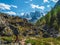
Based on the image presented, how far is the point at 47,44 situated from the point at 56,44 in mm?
7726

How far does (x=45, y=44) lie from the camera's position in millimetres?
128625

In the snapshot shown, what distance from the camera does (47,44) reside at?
132 m

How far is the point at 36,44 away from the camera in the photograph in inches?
5226

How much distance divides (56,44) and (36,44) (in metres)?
15.1

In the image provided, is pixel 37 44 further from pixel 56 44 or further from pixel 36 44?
pixel 56 44

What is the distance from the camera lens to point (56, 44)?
5320 inches

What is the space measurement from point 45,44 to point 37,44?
654 cm

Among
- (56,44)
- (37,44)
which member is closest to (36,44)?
(37,44)

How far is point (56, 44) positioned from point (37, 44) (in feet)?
47.8

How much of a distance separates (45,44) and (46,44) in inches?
86.7

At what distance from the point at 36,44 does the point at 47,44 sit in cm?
799

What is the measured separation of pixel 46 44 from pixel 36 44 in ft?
24.3

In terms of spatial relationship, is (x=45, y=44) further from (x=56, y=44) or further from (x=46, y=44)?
(x=56, y=44)

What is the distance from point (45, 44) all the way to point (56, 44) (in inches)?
429
